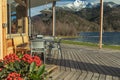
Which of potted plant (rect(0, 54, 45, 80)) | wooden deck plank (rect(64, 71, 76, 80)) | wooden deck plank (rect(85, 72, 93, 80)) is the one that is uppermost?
potted plant (rect(0, 54, 45, 80))

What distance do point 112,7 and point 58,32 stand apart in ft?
124

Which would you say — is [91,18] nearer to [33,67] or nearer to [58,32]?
[58,32]

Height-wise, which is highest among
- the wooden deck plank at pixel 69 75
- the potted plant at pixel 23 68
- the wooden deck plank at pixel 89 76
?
the potted plant at pixel 23 68

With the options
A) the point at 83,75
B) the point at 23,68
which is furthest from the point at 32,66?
the point at 83,75

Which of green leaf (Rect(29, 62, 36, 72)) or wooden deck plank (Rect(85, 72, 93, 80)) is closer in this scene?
green leaf (Rect(29, 62, 36, 72))

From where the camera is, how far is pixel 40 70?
3.12 m

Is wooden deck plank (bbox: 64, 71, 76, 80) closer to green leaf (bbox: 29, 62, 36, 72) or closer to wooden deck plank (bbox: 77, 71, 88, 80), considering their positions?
wooden deck plank (bbox: 77, 71, 88, 80)

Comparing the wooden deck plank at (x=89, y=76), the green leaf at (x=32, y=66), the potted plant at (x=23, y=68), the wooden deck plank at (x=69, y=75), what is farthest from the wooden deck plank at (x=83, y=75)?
the green leaf at (x=32, y=66)

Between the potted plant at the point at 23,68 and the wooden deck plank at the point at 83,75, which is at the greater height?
the potted plant at the point at 23,68

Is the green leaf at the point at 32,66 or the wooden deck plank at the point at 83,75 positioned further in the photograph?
the wooden deck plank at the point at 83,75

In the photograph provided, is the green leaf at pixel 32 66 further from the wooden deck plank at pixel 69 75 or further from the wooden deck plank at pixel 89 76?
the wooden deck plank at pixel 89 76

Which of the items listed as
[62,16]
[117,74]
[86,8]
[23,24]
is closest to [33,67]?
[117,74]

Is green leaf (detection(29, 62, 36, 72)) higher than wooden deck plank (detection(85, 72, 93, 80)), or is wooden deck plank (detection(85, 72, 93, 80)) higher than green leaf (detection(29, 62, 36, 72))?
green leaf (detection(29, 62, 36, 72))

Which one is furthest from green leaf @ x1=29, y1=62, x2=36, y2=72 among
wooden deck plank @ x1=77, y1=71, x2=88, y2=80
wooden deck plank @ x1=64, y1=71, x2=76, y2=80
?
wooden deck plank @ x1=77, y1=71, x2=88, y2=80
